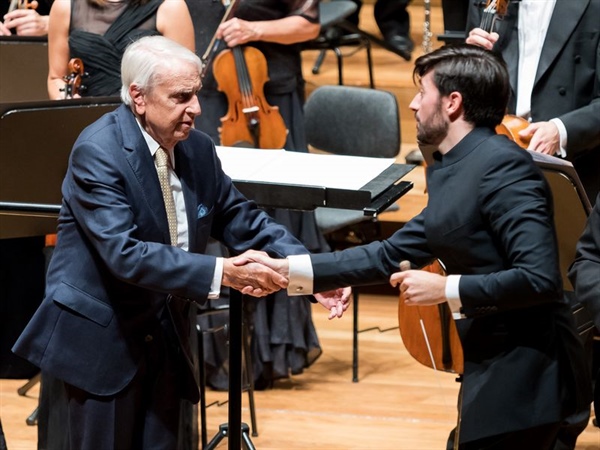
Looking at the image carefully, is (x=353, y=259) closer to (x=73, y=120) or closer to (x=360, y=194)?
(x=360, y=194)

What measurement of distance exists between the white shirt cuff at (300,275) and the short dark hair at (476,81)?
570 millimetres

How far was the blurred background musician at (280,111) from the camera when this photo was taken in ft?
15.6

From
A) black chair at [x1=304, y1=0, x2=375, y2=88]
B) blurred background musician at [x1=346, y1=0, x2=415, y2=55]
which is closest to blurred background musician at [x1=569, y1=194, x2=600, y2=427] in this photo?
black chair at [x1=304, y1=0, x2=375, y2=88]

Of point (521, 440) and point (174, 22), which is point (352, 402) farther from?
point (521, 440)

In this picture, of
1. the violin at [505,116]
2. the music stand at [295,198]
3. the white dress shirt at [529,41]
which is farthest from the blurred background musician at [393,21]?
the music stand at [295,198]

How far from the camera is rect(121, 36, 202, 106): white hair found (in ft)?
10.2

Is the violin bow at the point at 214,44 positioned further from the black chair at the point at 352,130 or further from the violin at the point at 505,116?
the violin at the point at 505,116

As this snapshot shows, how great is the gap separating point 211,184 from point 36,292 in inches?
79.0

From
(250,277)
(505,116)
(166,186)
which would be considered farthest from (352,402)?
(166,186)

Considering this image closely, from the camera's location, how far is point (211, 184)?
329cm

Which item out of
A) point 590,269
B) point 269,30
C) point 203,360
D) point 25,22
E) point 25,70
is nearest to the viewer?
point 590,269

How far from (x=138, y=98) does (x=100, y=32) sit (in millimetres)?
1308

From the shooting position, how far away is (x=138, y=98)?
10.3 feet

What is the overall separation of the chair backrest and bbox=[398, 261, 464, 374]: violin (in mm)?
1816
